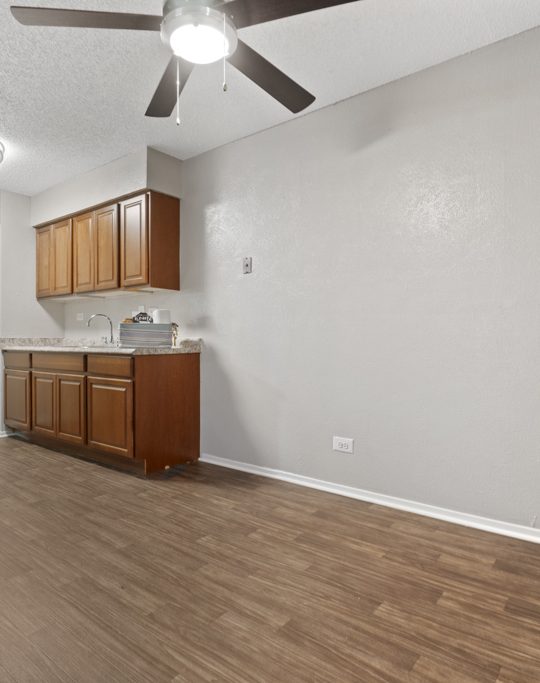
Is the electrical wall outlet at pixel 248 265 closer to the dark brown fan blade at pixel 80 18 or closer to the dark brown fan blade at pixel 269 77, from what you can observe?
the dark brown fan blade at pixel 269 77

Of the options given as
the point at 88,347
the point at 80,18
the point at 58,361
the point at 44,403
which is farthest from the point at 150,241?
the point at 80,18

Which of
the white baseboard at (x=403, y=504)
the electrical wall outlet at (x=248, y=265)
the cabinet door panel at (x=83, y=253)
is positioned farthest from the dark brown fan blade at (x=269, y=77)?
the cabinet door panel at (x=83, y=253)

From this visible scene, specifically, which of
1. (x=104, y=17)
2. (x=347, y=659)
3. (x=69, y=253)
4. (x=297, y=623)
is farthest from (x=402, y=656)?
(x=69, y=253)

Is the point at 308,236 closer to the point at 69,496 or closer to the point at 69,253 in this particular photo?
the point at 69,496

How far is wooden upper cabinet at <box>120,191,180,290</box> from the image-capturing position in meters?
3.67

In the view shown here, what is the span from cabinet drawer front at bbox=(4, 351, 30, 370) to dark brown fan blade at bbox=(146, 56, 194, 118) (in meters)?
2.93

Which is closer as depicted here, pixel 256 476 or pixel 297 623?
pixel 297 623

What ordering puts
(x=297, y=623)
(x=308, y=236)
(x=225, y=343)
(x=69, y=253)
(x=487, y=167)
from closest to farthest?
(x=297, y=623)
(x=487, y=167)
(x=308, y=236)
(x=225, y=343)
(x=69, y=253)

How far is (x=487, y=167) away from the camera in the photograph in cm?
235

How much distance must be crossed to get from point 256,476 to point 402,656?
1934 mm

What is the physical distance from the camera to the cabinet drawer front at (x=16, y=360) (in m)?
4.28

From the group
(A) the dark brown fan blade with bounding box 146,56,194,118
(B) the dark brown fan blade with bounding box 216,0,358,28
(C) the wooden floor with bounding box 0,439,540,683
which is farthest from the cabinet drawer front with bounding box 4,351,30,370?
(B) the dark brown fan blade with bounding box 216,0,358,28

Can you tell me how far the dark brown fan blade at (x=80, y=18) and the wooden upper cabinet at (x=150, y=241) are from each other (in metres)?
1.97

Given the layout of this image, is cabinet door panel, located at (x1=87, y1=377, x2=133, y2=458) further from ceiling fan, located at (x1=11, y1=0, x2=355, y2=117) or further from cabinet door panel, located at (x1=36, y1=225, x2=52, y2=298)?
ceiling fan, located at (x1=11, y1=0, x2=355, y2=117)
